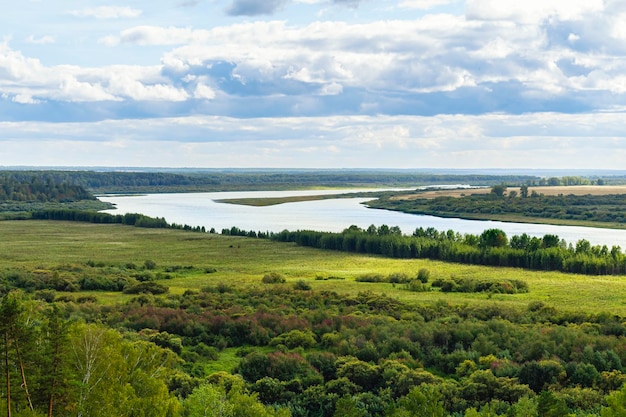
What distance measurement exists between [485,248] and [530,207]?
287 ft

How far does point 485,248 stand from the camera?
284 ft

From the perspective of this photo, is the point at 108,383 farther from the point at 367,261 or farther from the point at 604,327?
the point at 367,261

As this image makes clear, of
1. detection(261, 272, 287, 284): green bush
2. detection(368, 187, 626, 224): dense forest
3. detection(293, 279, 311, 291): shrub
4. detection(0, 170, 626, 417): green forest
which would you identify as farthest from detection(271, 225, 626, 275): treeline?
detection(368, 187, 626, 224): dense forest

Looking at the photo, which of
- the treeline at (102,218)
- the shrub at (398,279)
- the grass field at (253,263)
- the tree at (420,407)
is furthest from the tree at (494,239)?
the tree at (420,407)

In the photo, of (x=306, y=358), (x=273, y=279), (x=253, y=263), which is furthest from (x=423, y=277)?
(x=306, y=358)

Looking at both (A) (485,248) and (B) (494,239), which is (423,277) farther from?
(B) (494,239)

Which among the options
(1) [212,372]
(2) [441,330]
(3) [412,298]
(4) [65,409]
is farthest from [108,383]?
(3) [412,298]

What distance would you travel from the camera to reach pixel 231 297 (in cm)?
5488

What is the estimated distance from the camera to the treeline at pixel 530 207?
6085 inches

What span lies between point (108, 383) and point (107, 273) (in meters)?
50.6

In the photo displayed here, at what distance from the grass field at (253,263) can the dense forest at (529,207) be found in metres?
74.1

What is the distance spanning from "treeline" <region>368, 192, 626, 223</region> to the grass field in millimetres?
74432

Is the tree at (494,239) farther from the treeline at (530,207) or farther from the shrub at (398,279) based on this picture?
the treeline at (530,207)

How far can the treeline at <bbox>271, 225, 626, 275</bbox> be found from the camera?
76938 mm
